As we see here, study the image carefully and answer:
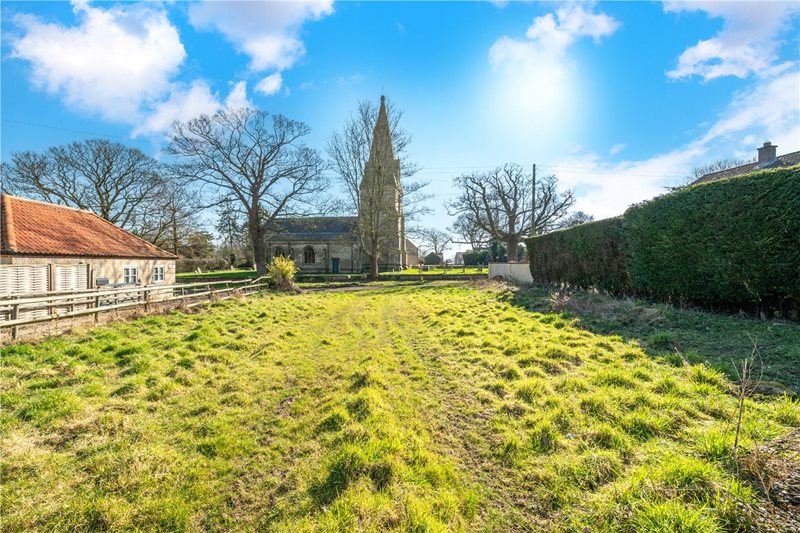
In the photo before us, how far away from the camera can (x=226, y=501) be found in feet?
9.30

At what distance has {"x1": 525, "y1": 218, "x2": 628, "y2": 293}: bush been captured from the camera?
12.4 metres

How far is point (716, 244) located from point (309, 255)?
4282 centimetres

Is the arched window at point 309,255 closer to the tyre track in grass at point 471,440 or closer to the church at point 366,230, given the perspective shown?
the church at point 366,230

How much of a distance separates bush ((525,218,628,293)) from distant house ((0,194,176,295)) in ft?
70.7

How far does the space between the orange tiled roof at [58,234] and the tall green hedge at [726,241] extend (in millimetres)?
22125

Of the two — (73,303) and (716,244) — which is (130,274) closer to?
(73,303)

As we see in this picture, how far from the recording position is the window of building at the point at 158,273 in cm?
2061

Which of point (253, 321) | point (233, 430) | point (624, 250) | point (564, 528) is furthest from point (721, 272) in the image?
point (253, 321)

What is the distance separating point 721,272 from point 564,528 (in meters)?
8.96

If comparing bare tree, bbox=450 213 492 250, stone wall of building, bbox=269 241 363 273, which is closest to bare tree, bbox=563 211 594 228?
bare tree, bbox=450 213 492 250

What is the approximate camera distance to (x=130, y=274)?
18453 mm

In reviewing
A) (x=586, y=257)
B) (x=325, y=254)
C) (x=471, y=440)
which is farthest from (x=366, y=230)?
→ (x=471, y=440)

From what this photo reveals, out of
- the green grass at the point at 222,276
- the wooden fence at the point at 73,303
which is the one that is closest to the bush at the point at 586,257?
the wooden fence at the point at 73,303

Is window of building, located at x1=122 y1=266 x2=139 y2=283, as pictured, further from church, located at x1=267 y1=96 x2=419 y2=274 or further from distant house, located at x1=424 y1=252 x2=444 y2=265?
distant house, located at x1=424 y1=252 x2=444 y2=265
